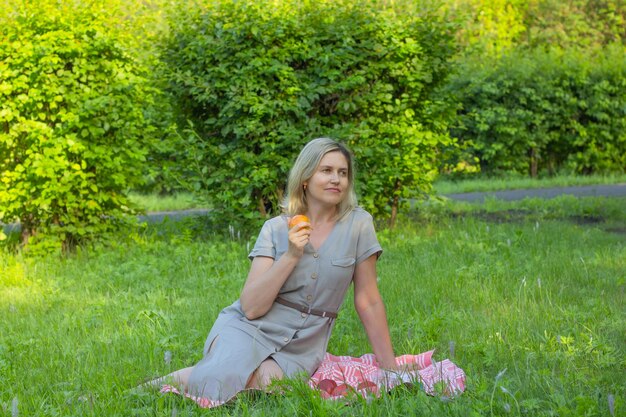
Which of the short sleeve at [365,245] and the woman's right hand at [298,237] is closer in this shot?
the woman's right hand at [298,237]

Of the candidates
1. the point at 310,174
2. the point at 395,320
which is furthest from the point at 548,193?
the point at 310,174

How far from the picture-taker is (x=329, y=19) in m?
8.11

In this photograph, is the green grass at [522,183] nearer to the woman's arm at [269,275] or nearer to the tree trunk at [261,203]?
the tree trunk at [261,203]

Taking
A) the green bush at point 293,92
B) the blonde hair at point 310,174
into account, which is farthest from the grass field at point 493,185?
the blonde hair at point 310,174

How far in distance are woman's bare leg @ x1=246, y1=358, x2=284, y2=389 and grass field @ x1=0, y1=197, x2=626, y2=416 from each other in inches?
5.7

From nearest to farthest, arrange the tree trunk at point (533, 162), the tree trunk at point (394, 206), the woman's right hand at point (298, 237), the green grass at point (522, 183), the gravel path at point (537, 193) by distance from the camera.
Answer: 1. the woman's right hand at point (298, 237)
2. the tree trunk at point (394, 206)
3. the gravel path at point (537, 193)
4. the green grass at point (522, 183)
5. the tree trunk at point (533, 162)

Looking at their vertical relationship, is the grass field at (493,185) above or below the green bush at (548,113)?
below

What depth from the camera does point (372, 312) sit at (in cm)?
407

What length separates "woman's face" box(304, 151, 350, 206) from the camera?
403 cm

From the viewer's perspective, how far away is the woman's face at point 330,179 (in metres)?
4.03

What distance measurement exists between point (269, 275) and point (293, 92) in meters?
4.35

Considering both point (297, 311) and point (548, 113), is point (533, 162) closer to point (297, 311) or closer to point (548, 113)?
point (548, 113)

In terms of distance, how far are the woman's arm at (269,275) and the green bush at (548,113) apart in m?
13.0

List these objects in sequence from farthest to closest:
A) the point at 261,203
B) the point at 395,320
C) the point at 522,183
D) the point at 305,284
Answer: the point at 522,183, the point at 261,203, the point at 395,320, the point at 305,284
